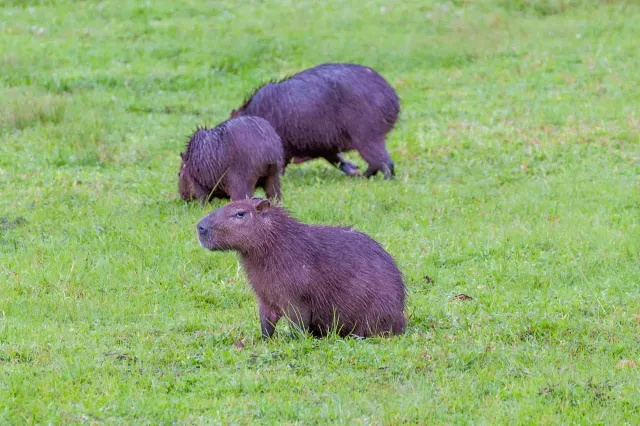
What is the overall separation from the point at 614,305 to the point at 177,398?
3.17 m

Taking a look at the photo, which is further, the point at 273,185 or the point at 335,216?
the point at 273,185

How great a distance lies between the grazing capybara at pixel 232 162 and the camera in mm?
9547

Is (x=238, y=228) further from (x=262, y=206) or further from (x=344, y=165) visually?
(x=344, y=165)

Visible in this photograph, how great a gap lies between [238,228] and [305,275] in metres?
0.50

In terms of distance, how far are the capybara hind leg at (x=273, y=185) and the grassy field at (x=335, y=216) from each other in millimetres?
166

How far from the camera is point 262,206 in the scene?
6328 millimetres

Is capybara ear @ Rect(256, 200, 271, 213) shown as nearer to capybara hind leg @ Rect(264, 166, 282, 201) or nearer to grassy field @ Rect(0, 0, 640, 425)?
grassy field @ Rect(0, 0, 640, 425)

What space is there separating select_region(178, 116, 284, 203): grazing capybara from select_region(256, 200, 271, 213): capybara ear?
3132 mm

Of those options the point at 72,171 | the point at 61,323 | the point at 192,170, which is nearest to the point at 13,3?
the point at 72,171

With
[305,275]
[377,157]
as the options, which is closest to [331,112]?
[377,157]

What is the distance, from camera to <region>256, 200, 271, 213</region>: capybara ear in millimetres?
6305

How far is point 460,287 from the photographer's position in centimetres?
743

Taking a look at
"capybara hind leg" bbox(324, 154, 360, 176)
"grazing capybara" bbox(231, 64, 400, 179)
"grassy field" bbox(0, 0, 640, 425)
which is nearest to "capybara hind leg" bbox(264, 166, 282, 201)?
"grassy field" bbox(0, 0, 640, 425)

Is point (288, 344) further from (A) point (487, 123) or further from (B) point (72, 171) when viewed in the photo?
(A) point (487, 123)
